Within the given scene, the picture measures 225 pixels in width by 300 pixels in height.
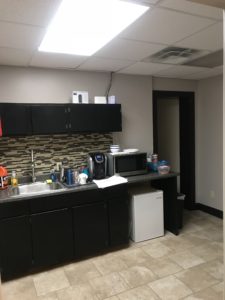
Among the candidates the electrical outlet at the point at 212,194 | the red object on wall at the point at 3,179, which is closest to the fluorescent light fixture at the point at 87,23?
the red object on wall at the point at 3,179

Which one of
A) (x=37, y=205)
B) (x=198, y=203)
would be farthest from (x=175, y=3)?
(x=198, y=203)

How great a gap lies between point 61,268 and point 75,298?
515 mm

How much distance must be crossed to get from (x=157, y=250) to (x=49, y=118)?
2.04m

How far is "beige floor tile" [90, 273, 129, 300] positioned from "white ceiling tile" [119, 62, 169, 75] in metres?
2.38

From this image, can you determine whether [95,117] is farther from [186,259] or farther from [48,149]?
[186,259]

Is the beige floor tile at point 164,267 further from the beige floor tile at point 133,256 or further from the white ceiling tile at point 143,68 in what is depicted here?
the white ceiling tile at point 143,68

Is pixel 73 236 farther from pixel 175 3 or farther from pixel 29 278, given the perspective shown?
pixel 175 3

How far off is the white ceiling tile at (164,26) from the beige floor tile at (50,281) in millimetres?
2366

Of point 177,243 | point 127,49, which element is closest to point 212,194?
point 177,243

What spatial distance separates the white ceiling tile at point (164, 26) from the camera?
1726mm

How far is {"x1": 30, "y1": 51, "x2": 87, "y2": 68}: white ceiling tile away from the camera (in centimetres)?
Result: 251

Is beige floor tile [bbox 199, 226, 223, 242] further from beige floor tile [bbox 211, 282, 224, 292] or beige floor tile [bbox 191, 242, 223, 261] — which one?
beige floor tile [bbox 211, 282, 224, 292]

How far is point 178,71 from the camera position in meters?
3.42

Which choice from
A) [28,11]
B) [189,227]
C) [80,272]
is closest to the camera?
[28,11]
